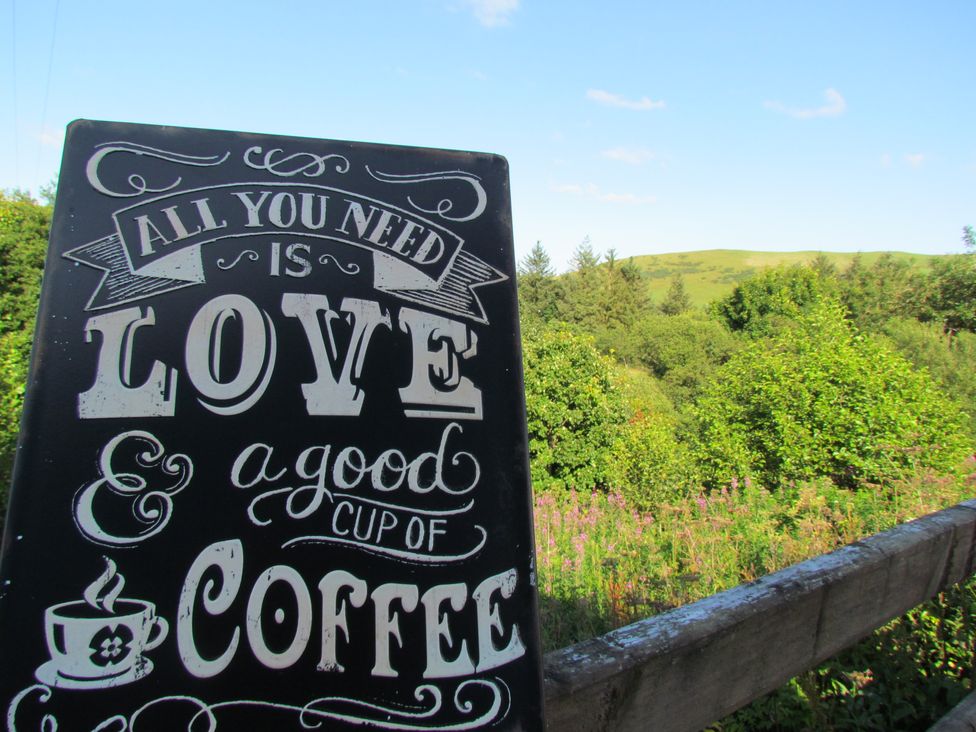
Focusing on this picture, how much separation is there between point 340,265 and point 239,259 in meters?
0.20

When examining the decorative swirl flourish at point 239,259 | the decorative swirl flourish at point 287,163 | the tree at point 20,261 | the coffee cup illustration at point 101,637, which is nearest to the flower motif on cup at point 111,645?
the coffee cup illustration at point 101,637

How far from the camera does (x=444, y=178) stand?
4.92 feet

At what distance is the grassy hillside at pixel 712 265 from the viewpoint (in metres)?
114

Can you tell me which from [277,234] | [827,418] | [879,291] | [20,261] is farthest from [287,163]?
[879,291]

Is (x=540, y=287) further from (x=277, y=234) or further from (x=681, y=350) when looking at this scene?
(x=277, y=234)

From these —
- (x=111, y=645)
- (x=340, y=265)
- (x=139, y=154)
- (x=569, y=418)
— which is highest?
(x=569, y=418)

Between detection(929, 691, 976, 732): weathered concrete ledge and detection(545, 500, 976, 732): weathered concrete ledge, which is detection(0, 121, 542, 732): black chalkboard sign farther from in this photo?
detection(929, 691, 976, 732): weathered concrete ledge

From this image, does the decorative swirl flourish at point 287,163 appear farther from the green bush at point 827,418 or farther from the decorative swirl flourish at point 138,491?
the green bush at point 827,418

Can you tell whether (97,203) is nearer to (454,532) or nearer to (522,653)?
(454,532)

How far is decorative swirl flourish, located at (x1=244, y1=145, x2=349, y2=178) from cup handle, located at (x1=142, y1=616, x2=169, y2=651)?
2.96 feet

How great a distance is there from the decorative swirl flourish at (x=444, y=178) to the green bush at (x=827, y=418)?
42.0 feet

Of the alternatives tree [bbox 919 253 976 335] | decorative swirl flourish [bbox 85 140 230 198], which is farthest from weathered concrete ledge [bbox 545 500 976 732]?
tree [bbox 919 253 976 335]

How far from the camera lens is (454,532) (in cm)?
129

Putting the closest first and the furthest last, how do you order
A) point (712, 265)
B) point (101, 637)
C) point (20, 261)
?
point (101, 637) < point (20, 261) < point (712, 265)
